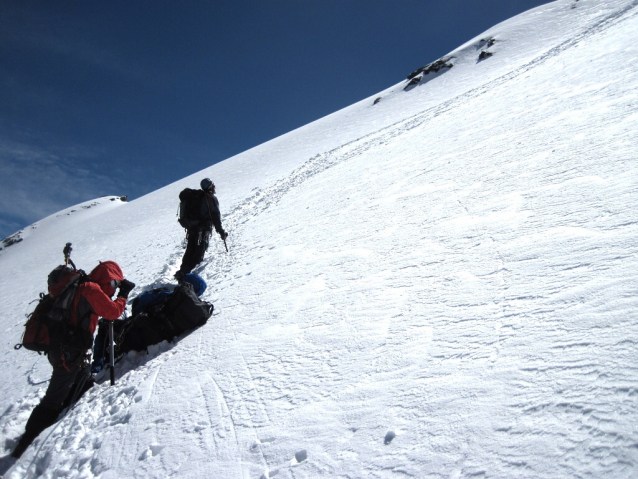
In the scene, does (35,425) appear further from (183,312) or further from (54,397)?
(183,312)

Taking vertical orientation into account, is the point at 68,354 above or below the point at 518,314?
above

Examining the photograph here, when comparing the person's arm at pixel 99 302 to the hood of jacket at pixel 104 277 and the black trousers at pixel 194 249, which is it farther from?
the black trousers at pixel 194 249

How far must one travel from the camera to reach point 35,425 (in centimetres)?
294

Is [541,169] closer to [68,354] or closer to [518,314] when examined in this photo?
[518,314]

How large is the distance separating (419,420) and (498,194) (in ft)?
10.1

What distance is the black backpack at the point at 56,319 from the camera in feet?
9.81

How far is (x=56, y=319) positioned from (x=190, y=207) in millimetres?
3036

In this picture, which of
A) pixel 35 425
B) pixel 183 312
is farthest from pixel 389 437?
pixel 35 425

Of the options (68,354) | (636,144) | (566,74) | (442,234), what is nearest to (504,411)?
(442,234)

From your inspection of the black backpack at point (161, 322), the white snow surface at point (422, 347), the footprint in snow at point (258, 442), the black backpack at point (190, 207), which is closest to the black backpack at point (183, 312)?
the black backpack at point (161, 322)

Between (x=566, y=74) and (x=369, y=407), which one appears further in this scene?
(x=566, y=74)

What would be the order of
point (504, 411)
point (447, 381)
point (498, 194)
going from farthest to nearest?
point (498, 194)
point (447, 381)
point (504, 411)

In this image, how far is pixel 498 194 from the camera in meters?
4.01

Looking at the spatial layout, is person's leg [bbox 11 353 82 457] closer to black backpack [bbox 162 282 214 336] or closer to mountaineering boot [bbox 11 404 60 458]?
mountaineering boot [bbox 11 404 60 458]
